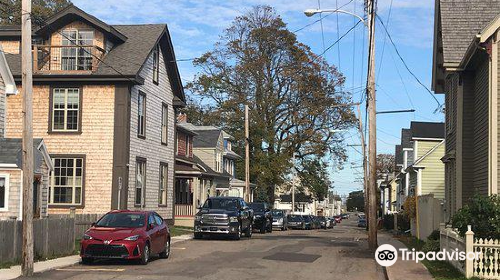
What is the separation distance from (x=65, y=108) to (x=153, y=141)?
555 centimetres

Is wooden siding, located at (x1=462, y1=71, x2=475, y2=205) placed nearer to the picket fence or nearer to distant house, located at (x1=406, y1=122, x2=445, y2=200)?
the picket fence

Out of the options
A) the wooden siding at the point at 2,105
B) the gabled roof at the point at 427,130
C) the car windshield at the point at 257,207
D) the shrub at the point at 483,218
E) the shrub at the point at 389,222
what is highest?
the gabled roof at the point at 427,130

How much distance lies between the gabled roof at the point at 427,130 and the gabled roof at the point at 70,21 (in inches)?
961

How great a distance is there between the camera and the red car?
661 inches

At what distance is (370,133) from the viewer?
23531 mm

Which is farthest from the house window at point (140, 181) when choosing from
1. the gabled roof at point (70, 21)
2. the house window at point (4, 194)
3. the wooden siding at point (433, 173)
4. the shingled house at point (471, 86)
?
the wooden siding at point (433, 173)

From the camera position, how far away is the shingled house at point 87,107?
30.0 meters

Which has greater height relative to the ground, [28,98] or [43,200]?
[28,98]

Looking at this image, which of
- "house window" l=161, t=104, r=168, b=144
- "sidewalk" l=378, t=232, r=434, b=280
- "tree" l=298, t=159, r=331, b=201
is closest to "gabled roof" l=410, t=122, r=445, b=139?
"tree" l=298, t=159, r=331, b=201

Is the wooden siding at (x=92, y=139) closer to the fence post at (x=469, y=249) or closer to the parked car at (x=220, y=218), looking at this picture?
the parked car at (x=220, y=218)

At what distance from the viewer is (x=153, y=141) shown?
34.6 meters

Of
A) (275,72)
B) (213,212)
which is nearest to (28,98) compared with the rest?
(213,212)

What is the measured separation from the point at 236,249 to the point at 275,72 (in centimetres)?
3383

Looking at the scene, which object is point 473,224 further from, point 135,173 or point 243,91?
point 243,91
